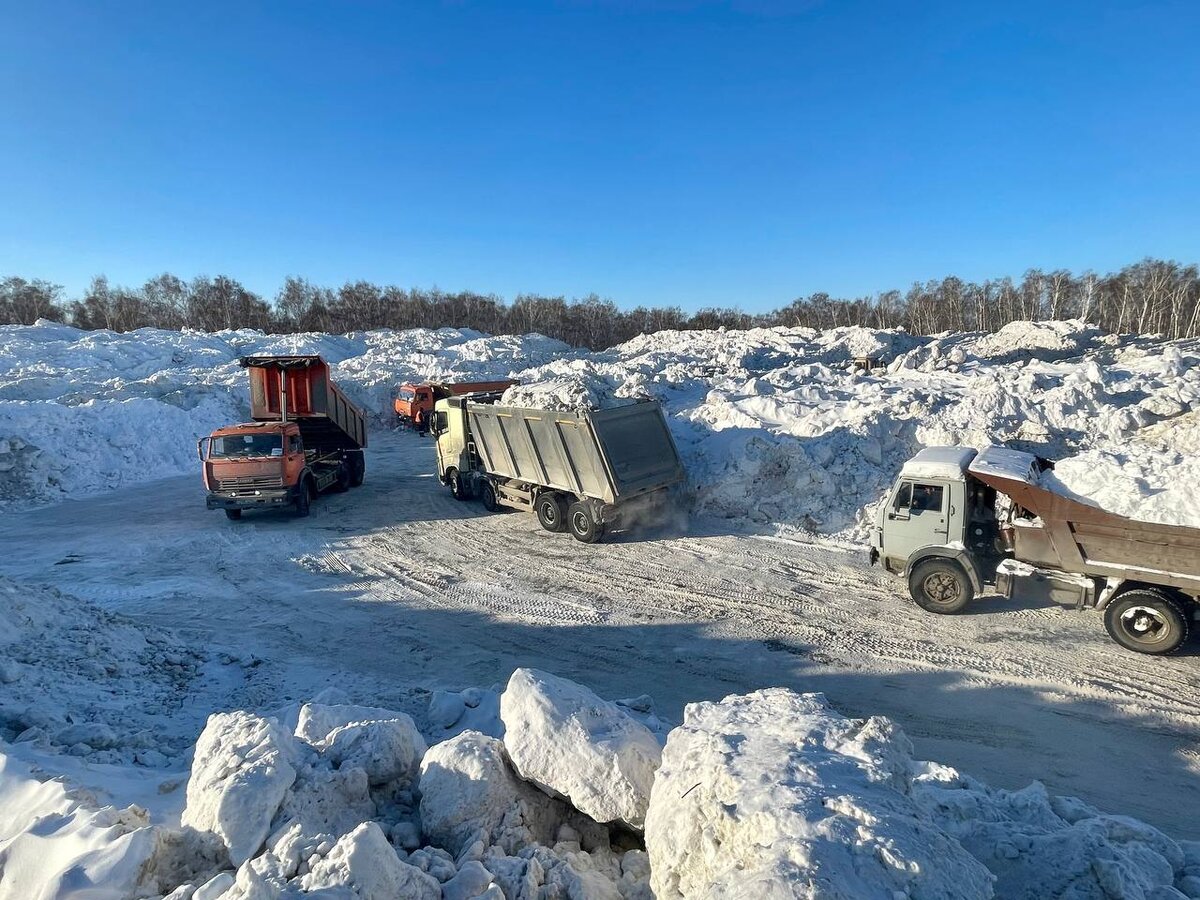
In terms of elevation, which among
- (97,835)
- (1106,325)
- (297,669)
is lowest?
(297,669)

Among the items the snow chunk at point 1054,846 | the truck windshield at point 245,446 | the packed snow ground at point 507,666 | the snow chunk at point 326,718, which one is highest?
the truck windshield at point 245,446

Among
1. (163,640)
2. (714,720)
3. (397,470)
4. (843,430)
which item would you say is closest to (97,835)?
(714,720)

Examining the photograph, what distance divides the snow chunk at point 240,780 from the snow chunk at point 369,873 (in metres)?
0.66

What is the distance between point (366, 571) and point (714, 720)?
868cm

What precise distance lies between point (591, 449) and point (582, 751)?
8.00m

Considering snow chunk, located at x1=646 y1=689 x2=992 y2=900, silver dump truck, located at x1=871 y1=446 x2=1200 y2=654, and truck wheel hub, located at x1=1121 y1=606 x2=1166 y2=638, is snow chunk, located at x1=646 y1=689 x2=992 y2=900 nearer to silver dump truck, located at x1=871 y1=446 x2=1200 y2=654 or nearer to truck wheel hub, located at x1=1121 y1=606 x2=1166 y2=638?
silver dump truck, located at x1=871 y1=446 x2=1200 y2=654

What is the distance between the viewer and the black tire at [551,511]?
12.8 meters

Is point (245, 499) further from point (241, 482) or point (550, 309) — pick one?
point (550, 309)

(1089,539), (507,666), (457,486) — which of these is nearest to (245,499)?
(457,486)

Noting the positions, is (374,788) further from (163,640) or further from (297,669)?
(163,640)

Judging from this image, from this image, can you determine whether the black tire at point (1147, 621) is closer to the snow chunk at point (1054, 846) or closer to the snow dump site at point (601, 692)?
the snow dump site at point (601, 692)

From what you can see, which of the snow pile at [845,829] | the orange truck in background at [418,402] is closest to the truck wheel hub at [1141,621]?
the snow pile at [845,829]

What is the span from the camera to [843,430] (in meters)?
13.7

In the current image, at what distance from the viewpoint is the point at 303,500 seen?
14.7 m
